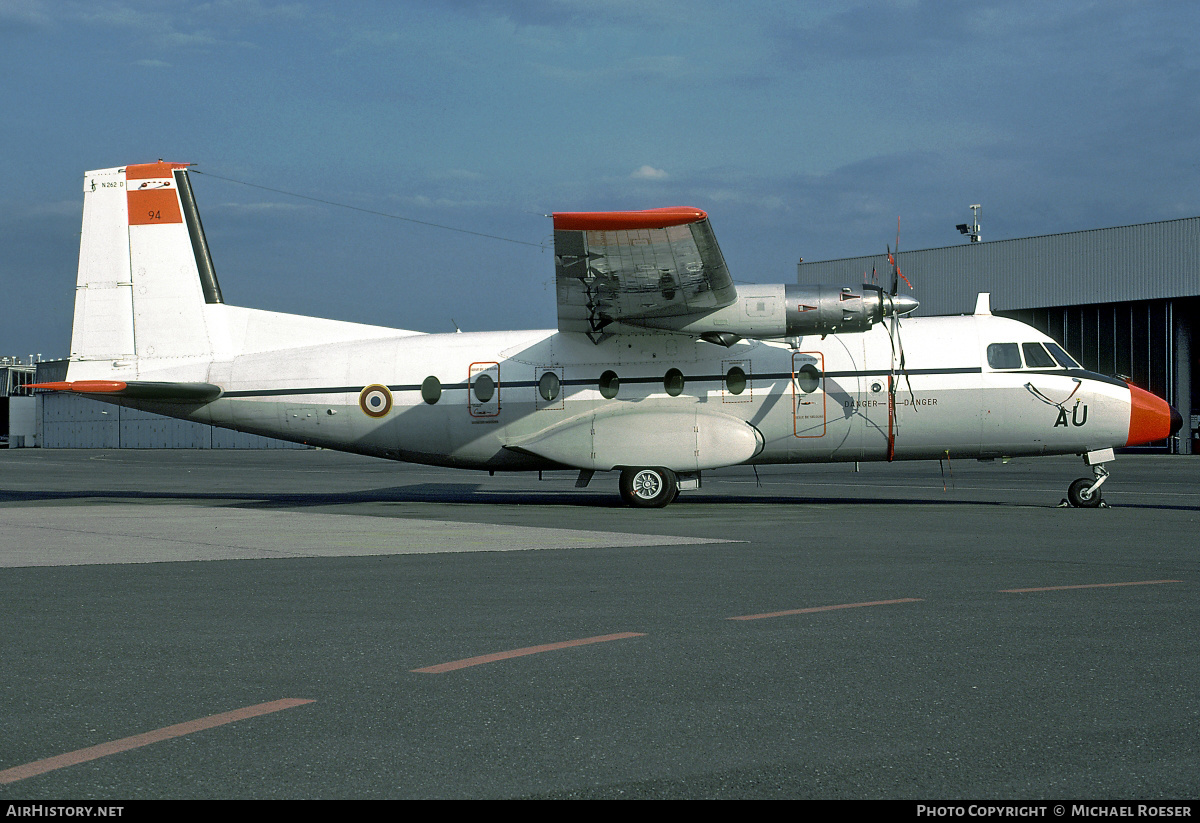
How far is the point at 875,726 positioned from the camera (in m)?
4.72

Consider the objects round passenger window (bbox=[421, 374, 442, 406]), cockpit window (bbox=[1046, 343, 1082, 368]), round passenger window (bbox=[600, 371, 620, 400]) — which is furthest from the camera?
round passenger window (bbox=[421, 374, 442, 406])

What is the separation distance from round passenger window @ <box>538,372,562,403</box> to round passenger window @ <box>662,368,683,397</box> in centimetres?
195

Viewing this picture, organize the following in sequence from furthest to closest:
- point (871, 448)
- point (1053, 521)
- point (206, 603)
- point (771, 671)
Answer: point (871, 448) < point (1053, 521) < point (206, 603) < point (771, 671)

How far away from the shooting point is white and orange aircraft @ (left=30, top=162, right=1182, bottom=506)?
1850 centimetres

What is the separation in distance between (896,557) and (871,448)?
8.15 metres

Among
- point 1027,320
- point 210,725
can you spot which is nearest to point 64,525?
point 210,725

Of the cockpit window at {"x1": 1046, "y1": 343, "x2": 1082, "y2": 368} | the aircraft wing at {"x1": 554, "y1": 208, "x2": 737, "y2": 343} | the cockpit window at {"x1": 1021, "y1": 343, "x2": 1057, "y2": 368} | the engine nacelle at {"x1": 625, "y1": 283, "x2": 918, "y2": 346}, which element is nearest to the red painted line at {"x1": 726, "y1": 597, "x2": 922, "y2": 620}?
the aircraft wing at {"x1": 554, "y1": 208, "x2": 737, "y2": 343}

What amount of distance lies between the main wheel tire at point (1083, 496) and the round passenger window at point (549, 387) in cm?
910

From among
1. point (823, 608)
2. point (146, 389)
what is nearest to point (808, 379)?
point (823, 608)

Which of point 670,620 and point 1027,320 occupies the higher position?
point 1027,320

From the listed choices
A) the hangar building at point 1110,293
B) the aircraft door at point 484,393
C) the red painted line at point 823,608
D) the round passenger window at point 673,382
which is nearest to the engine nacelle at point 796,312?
the round passenger window at point 673,382

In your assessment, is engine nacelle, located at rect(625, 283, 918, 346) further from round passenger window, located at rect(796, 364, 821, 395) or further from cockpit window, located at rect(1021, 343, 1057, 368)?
cockpit window, located at rect(1021, 343, 1057, 368)
